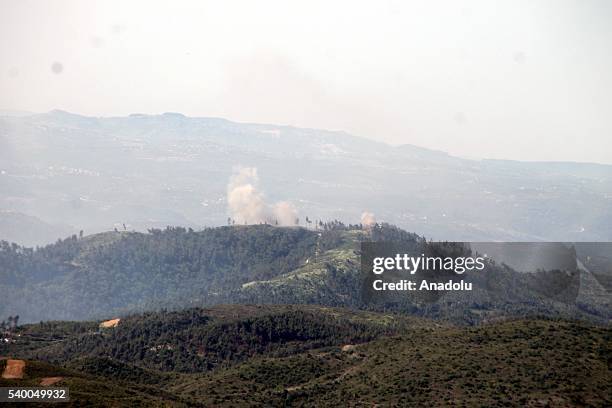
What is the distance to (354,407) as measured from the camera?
133m

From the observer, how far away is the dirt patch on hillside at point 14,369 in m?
119

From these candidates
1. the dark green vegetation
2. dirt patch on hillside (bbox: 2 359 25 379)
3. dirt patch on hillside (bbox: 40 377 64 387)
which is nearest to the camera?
dirt patch on hillside (bbox: 40 377 64 387)

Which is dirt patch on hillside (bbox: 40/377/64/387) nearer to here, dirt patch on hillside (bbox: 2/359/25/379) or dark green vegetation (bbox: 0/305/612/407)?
dark green vegetation (bbox: 0/305/612/407)

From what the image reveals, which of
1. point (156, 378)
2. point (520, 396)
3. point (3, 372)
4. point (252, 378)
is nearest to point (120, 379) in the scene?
point (156, 378)

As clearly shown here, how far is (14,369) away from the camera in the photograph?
12100cm

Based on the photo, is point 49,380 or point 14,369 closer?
point 49,380

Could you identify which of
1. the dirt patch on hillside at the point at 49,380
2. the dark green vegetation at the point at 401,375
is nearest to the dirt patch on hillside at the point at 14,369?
the dark green vegetation at the point at 401,375

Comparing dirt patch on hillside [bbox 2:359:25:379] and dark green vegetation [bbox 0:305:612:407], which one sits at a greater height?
dirt patch on hillside [bbox 2:359:25:379]

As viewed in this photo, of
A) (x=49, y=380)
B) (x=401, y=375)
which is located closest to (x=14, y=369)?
(x=49, y=380)

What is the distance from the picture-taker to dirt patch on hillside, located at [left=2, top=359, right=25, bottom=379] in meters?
119

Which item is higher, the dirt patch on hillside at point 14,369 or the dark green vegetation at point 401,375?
the dirt patch on hillside at point 14,369

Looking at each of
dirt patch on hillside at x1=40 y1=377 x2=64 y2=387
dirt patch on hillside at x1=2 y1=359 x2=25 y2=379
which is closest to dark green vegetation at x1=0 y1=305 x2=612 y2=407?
dirt patch on hillside at x1=40 y1=377 x2=64 y2=387

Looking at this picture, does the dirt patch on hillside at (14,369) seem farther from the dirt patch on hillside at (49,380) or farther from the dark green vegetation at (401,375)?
the dirt patch on hillside at (49,380)

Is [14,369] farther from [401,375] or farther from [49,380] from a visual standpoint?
[401,375]
